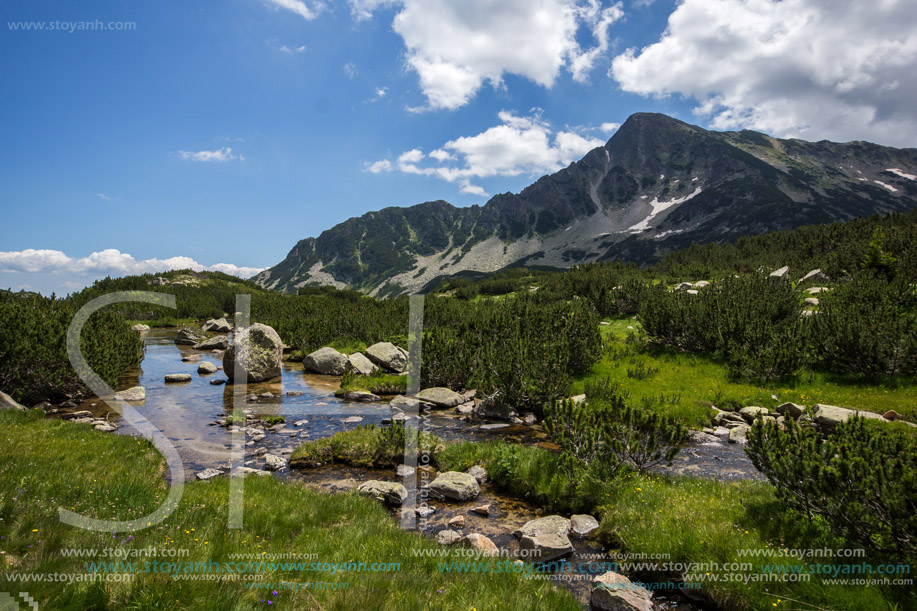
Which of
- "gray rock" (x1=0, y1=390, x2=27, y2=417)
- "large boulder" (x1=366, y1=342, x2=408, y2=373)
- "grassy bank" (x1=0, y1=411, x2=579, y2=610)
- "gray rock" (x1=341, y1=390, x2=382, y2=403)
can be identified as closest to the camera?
"grassy bank" (x1=0, y1=411, x2=579, y2=610)

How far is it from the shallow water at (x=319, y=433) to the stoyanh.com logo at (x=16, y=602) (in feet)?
18.8

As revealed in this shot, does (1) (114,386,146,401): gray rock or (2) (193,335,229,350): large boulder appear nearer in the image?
(1) (114,386,146,401): gray rock

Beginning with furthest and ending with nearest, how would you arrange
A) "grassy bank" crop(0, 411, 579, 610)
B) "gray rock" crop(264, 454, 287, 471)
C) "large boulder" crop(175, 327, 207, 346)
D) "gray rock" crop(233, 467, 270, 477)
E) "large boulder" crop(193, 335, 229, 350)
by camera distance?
"large boulder" crop(175, 327, 207, 346), "large boulder" crop(193, 335, 229, 350), "gray rock" crop(264, 454, 287, 471), "gray rock" crop(233, 467, 270, 477), "grassy bank" crop(0, 411, 579, 610)

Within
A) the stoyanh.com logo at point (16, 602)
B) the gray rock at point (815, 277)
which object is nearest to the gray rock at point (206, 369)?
the stoyanh.com logo at point (16, 602)

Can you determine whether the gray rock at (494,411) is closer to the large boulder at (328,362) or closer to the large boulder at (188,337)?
the large boulder at (328,362)

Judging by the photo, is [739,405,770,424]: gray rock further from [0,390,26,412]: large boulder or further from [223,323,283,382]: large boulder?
[0,390,26,412]: large boulder

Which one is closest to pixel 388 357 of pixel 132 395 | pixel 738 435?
pixel 132 395

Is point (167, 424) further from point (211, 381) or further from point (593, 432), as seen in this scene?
point (593, 432)

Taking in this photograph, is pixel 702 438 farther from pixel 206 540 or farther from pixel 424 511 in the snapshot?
pixel 206 540

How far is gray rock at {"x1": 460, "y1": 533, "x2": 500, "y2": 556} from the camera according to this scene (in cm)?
675

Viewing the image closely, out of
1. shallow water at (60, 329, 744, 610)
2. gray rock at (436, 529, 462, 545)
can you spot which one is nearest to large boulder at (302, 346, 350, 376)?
shallow water at (60, 329, 744, 610)

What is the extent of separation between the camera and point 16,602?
9.47 feet

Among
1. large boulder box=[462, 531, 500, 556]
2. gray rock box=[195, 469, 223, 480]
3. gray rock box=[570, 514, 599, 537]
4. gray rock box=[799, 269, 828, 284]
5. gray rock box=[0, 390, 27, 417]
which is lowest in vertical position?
gray rock box=[570, 514, 599, 537]

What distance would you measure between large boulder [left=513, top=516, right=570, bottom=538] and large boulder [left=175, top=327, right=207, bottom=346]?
119 feet
